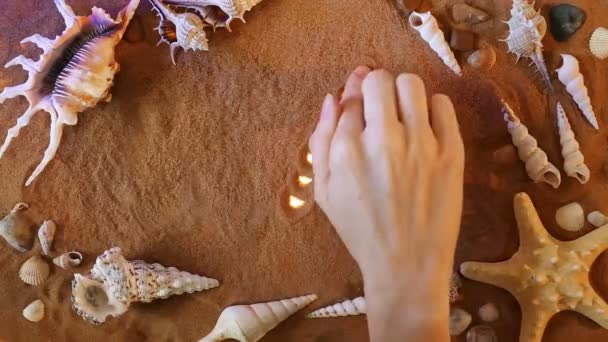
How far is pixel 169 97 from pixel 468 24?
2.98ft

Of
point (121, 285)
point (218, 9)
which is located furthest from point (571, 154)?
point (121, 285)

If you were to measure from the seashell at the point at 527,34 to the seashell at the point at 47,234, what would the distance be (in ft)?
4.73

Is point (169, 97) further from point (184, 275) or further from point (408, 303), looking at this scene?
point (408, 303)

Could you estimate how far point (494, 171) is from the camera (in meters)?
1.80

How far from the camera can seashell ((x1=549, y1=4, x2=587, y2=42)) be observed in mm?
1796

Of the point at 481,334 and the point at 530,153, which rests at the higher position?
the point at 530,153

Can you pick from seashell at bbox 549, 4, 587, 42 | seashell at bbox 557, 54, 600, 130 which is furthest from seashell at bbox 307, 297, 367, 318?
seashell at bbox 549, 4, 587, 42

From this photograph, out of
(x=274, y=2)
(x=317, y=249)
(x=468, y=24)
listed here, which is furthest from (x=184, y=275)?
(x=468, y=24)

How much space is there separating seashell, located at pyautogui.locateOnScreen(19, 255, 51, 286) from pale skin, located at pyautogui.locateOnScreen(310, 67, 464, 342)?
0.95 m

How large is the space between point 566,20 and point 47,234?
1.64m

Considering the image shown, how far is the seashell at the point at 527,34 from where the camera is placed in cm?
175

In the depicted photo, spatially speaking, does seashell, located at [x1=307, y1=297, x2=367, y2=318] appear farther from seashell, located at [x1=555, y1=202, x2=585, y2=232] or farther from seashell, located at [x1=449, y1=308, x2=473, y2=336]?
seashell, located at [x1=555, y1=202, x2=585, y2=232]

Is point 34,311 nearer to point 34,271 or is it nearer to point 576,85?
point 34,271

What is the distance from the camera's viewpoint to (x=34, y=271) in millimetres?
1839
